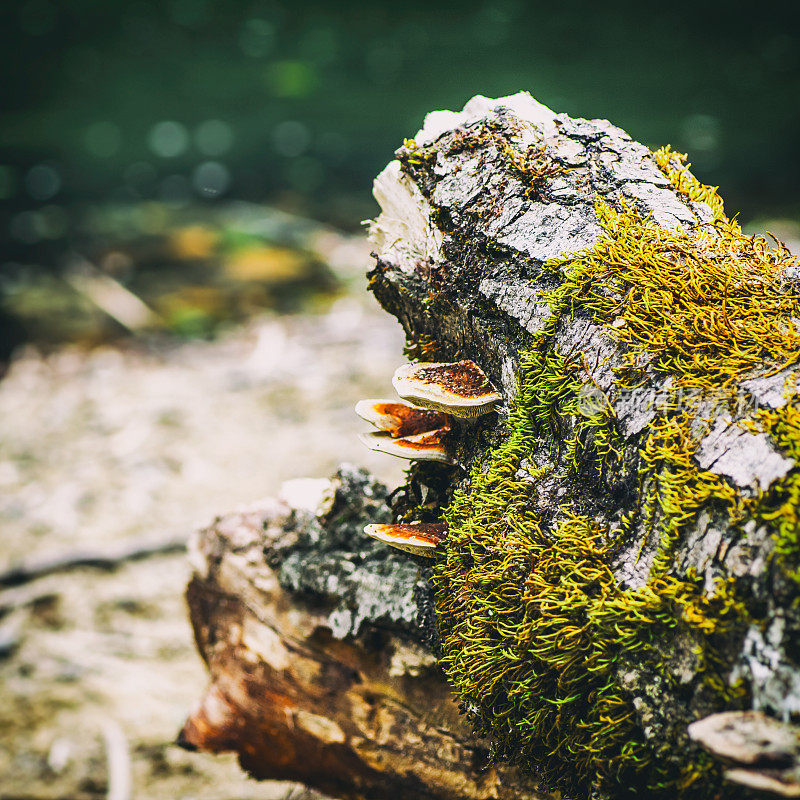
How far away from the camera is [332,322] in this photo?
7.63 m

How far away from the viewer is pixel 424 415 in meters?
1.88

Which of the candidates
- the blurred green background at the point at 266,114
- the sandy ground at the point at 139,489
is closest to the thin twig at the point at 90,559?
the sandy ground at the point at 139,489

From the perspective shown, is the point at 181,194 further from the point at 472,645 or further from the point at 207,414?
the point at 472,645

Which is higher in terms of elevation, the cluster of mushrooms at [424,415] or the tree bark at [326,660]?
Result: the cluster of mushrooms at [424,415]

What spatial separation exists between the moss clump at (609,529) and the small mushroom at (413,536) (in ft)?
0.19

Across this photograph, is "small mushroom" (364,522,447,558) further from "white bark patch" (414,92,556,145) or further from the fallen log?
"white bark patch" (414,92,556,145)

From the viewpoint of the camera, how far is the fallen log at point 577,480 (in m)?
1.10

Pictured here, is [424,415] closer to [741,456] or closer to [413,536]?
[413,536]

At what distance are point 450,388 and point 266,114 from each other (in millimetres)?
11877

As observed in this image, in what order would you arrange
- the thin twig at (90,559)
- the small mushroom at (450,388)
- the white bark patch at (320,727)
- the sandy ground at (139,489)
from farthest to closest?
the thin twig at (90,559), the sandy ground at (139,489), the white bark patch at (320,727), the small mushroom at (450,388)

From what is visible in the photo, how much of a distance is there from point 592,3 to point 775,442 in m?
9.31

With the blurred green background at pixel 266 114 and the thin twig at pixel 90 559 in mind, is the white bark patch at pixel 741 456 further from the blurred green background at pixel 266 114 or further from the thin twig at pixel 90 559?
the blurred green background at pixel 266 114

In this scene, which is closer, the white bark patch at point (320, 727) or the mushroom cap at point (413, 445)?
the mushroom cap at point (413, 445)

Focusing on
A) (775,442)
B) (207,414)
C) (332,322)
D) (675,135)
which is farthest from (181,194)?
(775,442)
